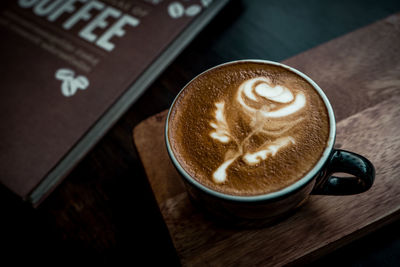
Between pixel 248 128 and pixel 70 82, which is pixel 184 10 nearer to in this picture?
pixel 70 82

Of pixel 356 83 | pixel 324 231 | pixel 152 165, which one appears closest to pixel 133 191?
pixel 152 165

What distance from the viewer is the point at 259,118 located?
56 cm

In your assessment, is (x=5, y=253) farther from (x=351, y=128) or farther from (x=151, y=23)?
(x=351, y=128)

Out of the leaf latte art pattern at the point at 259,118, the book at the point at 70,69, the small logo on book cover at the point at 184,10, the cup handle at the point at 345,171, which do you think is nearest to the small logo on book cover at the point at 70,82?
the book at the point at 70,69

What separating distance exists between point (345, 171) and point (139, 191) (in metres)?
0.44

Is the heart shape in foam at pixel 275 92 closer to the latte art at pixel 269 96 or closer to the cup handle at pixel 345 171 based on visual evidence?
the latte art at pixel 269 96

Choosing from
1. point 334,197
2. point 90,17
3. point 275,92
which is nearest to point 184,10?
point 90,17

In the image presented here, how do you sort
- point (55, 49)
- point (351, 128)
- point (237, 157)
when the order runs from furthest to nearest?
point (55, 49) → point (351, 128) → point (237, 157)

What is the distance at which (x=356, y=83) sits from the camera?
72cm

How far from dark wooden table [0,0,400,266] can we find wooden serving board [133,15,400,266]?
0.31 ft

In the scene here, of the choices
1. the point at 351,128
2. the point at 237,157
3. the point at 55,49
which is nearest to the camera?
the point at 237,157

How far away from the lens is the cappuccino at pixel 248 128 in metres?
0.51

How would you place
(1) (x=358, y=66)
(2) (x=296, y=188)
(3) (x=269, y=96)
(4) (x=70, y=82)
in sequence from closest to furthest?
(2) (x=296, y=188) → (3) (x=269, y=96) → (1) (x=358, y=66) → (4) (x=70, y=82)

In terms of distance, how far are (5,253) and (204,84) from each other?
57cm
